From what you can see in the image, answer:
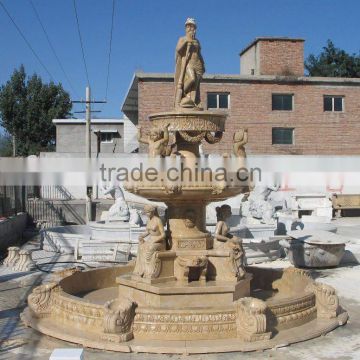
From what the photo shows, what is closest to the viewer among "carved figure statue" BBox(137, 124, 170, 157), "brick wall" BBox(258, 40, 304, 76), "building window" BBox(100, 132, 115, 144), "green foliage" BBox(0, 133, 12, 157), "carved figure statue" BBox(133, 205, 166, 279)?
"carved figure statue" BBox(133, 205, 166, 279)

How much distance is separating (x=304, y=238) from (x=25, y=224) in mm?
12292

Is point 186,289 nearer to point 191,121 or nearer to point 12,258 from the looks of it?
point 191,121

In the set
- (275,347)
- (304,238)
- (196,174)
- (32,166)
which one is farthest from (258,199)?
(275,347)

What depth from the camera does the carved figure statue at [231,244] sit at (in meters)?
7.98

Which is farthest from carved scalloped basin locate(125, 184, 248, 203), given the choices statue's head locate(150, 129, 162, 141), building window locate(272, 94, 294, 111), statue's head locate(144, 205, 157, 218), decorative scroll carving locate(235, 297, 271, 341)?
building window locate(272, 94, 294, 111)

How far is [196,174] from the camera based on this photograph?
7980 millimetres

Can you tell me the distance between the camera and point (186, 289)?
24.5 ft

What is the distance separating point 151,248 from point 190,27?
3501mm

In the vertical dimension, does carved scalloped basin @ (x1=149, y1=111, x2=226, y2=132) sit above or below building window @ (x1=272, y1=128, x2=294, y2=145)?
below

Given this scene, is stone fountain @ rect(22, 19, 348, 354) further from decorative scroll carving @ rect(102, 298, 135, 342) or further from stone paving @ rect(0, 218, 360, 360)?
stone paving @ rect(0, 218, 360, 360)

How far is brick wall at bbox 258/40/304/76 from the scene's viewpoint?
30109mm

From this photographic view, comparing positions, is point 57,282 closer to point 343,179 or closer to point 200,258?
point 200,258

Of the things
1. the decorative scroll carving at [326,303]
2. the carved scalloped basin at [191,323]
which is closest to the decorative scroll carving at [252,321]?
the carved scalloped basin at [191,323]

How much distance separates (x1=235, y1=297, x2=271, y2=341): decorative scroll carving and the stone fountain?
12mm
